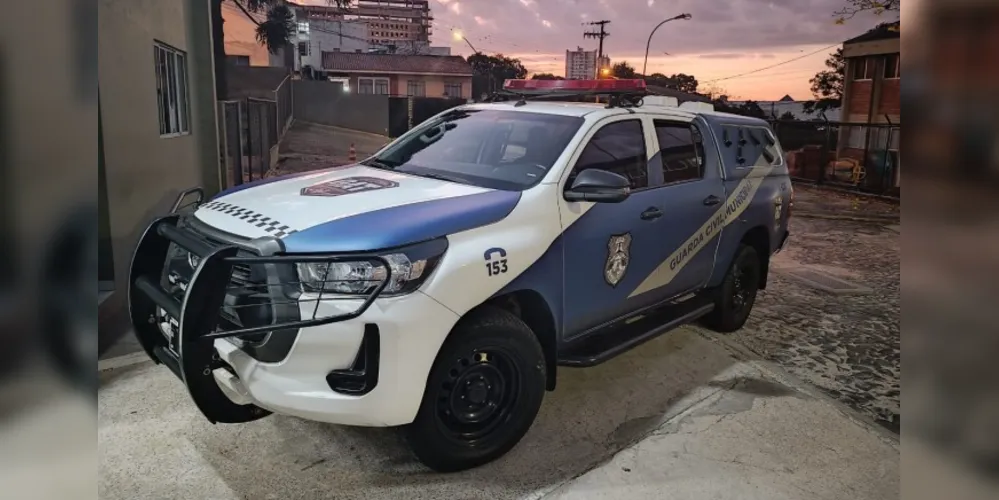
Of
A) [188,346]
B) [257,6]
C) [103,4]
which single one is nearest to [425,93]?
[257,6]

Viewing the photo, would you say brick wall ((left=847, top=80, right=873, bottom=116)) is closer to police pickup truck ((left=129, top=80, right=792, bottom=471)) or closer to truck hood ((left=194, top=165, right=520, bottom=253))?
police pickup truck ((left=129, top=80, right=792, bottom=471))

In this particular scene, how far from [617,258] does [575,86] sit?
1525 millimetres

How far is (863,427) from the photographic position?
13.2ft

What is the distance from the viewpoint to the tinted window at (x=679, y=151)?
4520 mm

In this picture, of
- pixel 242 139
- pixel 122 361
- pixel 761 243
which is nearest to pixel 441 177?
pixel 122 361

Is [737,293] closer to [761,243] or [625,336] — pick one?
[761,243]

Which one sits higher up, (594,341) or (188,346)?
(188,346)

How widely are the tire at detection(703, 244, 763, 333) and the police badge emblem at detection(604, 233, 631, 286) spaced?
161 cm

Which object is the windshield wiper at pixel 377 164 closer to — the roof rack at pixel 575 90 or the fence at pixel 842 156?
the roof rack at pixel 575 90

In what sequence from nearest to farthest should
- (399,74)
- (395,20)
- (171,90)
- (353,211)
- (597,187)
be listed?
(353,211) → (597,187) → (171,90) → (399,74) → (395,20)

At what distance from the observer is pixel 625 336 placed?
4.11 meters
